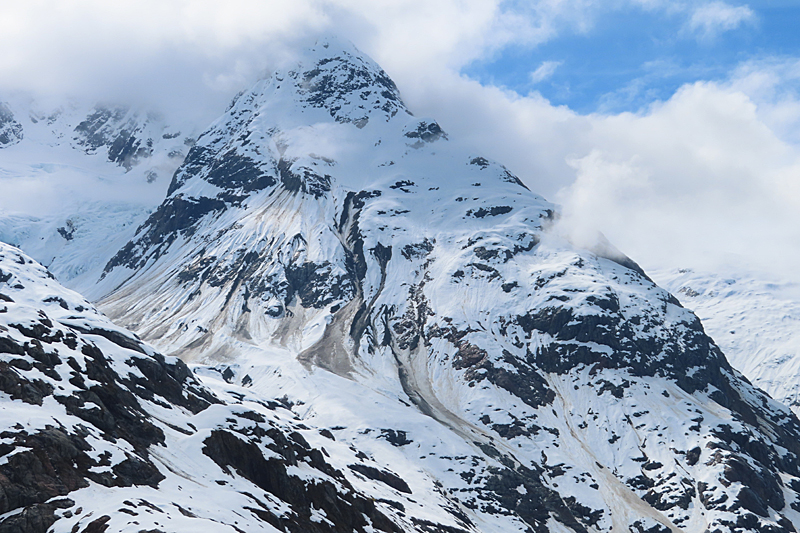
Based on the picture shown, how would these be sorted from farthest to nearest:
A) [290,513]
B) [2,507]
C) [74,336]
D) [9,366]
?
[74,336] < [290,513] < [9,366] < [2,507]

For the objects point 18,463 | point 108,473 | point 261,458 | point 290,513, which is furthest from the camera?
point 261,458

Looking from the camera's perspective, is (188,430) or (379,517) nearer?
(188,430)

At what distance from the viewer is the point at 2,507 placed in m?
106

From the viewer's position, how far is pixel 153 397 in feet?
616

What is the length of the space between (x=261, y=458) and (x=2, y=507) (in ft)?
204

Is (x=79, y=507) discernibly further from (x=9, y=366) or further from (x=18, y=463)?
(x=9, y=366)

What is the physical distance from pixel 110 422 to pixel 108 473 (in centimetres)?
2423

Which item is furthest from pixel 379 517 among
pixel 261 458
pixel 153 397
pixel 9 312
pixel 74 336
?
pixel 9 312

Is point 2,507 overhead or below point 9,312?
below

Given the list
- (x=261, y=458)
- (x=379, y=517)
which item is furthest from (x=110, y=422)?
(x=379, y=517)

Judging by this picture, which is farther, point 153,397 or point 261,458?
point 153,397

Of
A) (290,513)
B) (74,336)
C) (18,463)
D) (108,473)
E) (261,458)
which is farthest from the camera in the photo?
(74,336)

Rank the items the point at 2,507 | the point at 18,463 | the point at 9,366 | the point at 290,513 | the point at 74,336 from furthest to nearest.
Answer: the point at 74,336 → the point at 290,513 → the point at 9,366 → the point at 18,463 → the point at 2,507

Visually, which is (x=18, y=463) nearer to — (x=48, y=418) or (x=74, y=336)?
(x=48, y=418)
